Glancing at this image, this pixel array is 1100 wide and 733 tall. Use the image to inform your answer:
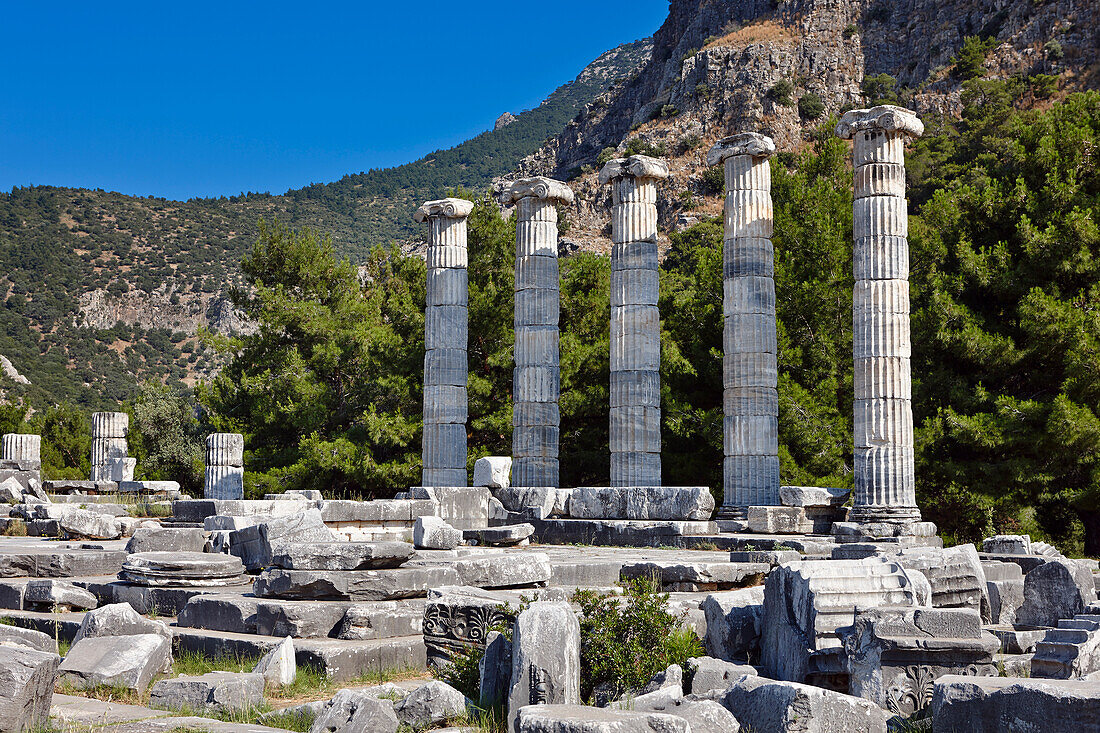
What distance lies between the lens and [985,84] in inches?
2325

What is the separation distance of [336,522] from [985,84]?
54.4m

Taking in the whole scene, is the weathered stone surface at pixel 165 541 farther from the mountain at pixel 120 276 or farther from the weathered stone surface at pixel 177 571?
the mountain at pixel 120 276

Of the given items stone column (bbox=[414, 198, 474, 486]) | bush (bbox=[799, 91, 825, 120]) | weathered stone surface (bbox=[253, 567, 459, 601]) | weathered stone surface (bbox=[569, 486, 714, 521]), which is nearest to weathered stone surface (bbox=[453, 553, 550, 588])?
weathered stone surface (bbox=[253, 567, 459, 601])

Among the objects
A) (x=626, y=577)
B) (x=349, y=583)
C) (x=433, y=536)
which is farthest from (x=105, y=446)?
(x=349, y=583)

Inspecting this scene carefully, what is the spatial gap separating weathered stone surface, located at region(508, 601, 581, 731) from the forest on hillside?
15543 mm

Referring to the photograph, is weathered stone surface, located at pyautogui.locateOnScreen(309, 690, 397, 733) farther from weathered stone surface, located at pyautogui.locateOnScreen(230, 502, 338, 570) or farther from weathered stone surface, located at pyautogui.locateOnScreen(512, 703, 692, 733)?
weathered stone surface, located at pyautogui.locateOnScreen(230, 502, 338, 570)

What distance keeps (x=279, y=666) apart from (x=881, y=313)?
1329 cm

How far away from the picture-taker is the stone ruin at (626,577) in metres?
6.30

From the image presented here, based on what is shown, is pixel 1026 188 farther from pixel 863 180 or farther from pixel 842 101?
pixel 842 101

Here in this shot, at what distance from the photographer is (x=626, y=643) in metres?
7.14

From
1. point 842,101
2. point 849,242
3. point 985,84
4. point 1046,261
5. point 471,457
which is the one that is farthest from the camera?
point 842,101

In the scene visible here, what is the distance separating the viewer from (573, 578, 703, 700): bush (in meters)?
6.99

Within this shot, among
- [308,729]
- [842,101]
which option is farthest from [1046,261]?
[842,101]

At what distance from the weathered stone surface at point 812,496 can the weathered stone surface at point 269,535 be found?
9397mm
